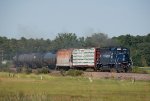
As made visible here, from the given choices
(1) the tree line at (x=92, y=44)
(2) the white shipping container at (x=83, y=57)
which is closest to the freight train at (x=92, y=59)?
(2) the white shipping container at (x=83, y=57)

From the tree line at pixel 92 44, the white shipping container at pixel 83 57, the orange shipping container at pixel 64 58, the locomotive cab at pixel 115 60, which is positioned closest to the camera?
the locomotive cab at pixel 115 60

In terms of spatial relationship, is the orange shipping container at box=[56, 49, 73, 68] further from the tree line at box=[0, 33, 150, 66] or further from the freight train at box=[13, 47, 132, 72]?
the tree line at box=[0, 33, 150, 66]

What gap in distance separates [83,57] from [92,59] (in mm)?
2269

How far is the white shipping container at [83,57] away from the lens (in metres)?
64.6

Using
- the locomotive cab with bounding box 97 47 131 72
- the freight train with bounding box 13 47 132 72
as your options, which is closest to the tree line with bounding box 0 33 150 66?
the freight train with bounding box 13 47 132 72

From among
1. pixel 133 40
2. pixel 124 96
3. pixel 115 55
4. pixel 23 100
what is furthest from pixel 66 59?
pixel 133 40

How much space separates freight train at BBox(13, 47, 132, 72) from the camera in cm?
6138

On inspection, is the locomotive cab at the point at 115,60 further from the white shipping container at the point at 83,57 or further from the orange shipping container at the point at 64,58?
the orange shipping container at the point at 64,58

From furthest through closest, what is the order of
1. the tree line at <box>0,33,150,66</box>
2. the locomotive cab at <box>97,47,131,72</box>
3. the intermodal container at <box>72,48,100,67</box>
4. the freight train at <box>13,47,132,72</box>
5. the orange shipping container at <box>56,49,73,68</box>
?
the tree line at <box>0,33,150,66</box>, the orange shipping container at <box>56,49,73,68</box>, the intermodal container at <box>72,48,100,67</box>, the freight train at <box>13,47,132,72</box>, the locomotive cab at <box>97,47,131,72</box>

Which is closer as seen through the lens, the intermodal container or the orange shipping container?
the intermodal container

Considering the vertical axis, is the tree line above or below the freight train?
above

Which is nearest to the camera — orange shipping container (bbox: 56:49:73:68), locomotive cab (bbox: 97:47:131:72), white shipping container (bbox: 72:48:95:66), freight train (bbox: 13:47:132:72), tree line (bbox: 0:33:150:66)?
locomotive cab (bbox: 97:47:131:72)

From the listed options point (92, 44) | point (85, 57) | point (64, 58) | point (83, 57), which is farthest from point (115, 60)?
point (92, 44)

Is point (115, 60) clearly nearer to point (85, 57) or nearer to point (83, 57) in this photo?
point (85, 57)
